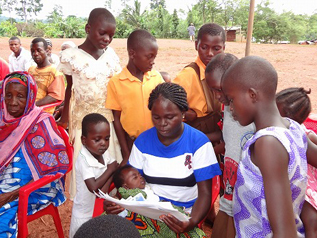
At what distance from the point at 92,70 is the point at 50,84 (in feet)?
5.47

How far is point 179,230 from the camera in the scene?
1.81 meters

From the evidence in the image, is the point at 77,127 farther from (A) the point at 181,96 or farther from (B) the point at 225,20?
(B) the point at 225,20

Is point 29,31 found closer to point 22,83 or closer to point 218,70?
point 22,83

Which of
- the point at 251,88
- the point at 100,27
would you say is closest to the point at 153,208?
the point at 251,88

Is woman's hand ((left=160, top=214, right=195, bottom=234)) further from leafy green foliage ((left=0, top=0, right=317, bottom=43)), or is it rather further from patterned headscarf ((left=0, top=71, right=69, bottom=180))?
leafy green foliage ((left=0, top=0, right=317, bottom=43))

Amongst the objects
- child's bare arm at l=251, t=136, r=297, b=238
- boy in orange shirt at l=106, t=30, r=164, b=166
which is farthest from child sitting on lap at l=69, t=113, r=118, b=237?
child's bare arm at l=251, t=136, r=297, b=238

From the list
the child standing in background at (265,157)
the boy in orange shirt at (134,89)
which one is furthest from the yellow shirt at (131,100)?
the child standing in background at (265,157)

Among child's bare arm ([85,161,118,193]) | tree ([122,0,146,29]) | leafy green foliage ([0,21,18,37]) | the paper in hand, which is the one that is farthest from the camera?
tree ([122,0,146,29])

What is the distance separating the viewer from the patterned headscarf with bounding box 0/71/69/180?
2.47 m

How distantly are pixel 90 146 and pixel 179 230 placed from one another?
952mm

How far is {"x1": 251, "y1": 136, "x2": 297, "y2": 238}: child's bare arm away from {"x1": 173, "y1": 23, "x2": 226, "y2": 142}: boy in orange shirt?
4.35ft

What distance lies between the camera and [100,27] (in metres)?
2.75

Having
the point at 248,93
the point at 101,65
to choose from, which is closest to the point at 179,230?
the point at 248,93

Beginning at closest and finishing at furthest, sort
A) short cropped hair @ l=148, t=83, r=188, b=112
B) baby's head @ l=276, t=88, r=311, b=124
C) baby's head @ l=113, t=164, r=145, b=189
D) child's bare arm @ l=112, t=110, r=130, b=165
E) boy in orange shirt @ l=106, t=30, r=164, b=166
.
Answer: baby's head @ l=276, t=88, r=311, b=124 < short cropped hair @ l=148, t=83, r=188, b=112 < baby's head @ l=113, t=164, r=145, b=189 < boy in orange shirt @ l=106, t=30, r=164, b=166 < child's bare arm @ l=112, t=110, r=130, b=165
